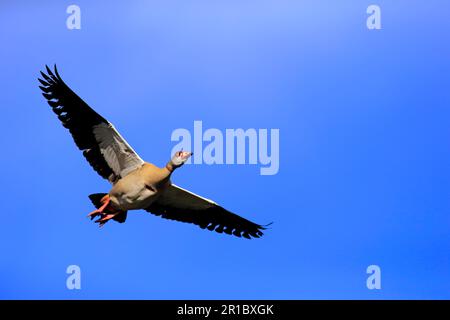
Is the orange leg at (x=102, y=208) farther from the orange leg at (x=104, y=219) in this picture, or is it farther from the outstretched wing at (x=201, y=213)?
the outstretched wing at (x=201, y=213)

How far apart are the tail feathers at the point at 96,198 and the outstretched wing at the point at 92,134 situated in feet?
0.71

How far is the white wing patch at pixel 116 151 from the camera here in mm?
6625

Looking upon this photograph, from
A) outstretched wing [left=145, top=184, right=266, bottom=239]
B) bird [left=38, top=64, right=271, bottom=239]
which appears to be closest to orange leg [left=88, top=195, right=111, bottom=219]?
bird [left=38, top=64, right=271, bottom=239]

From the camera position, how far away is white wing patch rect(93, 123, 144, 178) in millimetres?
6625

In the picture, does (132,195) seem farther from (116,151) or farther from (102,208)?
(116,151)

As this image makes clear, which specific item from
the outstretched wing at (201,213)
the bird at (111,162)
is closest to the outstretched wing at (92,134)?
the bird at (111,162)

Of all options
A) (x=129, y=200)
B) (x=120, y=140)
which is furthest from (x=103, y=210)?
(x=120, y=140)

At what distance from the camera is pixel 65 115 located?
662 cm

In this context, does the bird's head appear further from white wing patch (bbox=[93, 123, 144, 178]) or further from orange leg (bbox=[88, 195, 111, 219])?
orange leg (bbox=[88, 195, 111, 219])

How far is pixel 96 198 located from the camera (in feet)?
22.3

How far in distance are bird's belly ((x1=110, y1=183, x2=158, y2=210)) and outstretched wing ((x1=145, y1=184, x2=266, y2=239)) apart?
1.31ft

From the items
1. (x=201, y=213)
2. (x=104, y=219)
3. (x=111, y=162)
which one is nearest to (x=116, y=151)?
(x=111, y=162)

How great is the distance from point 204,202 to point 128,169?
0.91m

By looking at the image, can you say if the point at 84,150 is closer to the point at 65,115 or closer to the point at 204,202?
the point at 65,115
